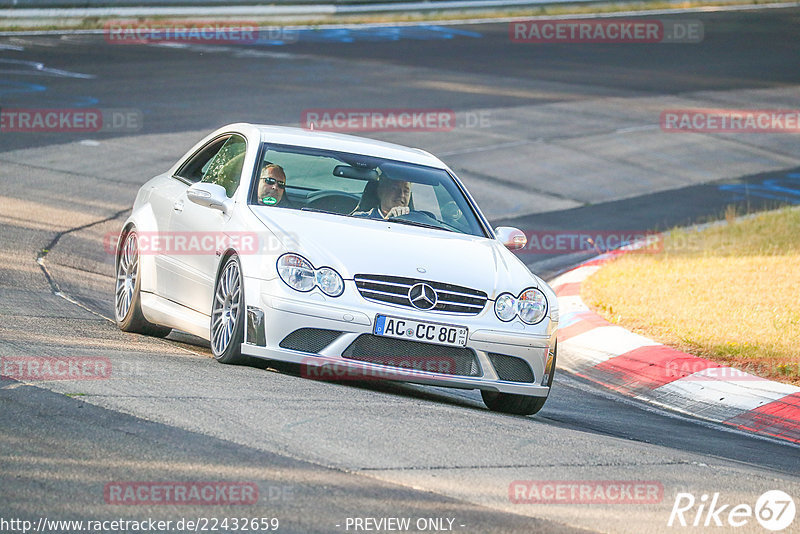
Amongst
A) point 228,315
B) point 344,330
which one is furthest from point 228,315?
point 344,330

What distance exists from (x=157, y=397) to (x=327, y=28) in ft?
94.2

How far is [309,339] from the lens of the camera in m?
7.09

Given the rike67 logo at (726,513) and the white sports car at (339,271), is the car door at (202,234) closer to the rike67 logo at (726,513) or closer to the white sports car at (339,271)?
the white sports car at (339,271)

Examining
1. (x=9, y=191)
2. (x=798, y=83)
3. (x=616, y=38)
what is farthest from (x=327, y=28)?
(x=9, y=191)

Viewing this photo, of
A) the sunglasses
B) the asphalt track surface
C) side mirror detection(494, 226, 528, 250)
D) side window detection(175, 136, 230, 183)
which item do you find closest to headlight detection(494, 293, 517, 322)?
the asphalt track surface

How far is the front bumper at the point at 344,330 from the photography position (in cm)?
704

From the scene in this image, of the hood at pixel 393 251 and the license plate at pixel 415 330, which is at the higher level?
the hood at pixel 393 251

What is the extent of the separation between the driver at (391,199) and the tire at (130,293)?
181 cm

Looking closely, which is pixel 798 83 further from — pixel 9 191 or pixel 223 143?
pixel 223 143

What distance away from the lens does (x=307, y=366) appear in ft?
23.6

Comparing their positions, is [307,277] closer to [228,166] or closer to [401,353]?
[401,353]

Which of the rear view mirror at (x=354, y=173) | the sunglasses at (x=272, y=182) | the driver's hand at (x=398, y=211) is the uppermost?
the rear view mirror at (x=354, y=173)

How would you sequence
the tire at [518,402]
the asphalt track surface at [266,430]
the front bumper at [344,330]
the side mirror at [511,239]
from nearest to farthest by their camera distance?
1. the asphalt track surface at [266,430]
2. the front bumper at [344,330]
3. the tire at [518,402]
4. the side mirror at [511,239]

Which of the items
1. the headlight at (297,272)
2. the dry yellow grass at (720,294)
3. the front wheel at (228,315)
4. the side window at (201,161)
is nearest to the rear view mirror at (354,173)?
the side window at (201,161)
